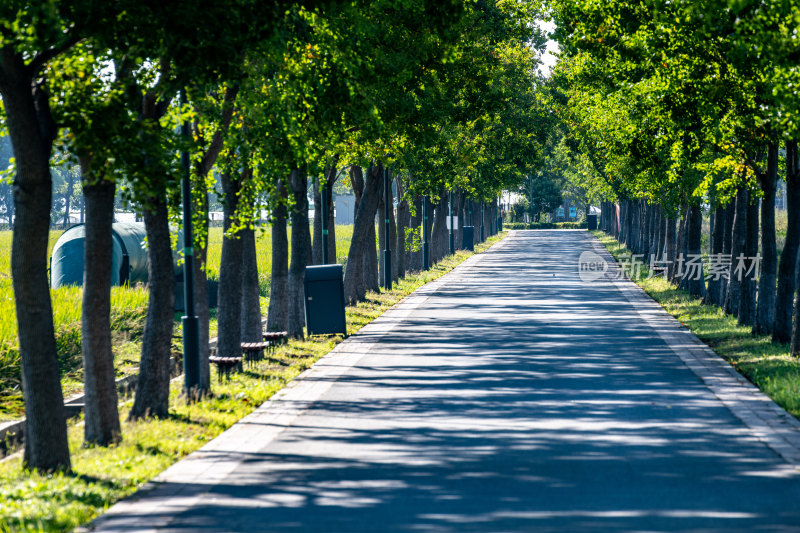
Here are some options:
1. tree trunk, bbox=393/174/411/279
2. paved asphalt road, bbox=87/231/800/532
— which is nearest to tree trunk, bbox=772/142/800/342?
paved asphalt road, bbox=87/231/800/532

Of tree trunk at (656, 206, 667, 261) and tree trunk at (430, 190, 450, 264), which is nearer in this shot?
tree trunk at (656, 206, 667, 261)

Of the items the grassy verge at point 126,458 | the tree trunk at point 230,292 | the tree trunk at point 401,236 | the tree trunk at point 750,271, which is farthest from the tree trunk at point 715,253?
the tree trunk at point 230,292

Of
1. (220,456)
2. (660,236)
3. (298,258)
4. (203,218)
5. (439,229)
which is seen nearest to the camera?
(220,456)

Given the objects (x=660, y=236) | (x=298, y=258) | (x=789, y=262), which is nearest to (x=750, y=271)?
(x=789, y=262)

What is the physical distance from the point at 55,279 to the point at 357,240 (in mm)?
9707

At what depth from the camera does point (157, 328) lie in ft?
43.2

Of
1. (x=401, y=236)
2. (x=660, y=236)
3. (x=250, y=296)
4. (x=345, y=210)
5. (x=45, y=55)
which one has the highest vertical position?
(x=345, y=210)

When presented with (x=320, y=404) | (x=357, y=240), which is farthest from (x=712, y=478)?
(x=357, y=240)

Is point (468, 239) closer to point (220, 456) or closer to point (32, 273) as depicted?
point (220, 456)

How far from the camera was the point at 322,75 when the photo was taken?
575 inches

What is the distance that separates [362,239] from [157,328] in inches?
650

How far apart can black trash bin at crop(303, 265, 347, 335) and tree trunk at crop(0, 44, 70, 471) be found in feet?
36.9

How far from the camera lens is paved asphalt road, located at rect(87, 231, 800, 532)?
809 centimetres

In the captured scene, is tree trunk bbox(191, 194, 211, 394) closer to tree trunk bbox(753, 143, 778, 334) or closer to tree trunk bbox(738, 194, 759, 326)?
tree trunk bbox(753, 143, 778, 334)
